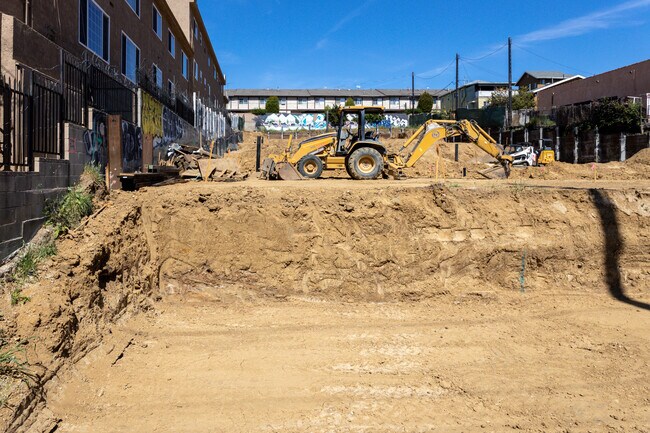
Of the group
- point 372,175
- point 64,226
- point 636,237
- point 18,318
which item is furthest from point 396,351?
point 372,175

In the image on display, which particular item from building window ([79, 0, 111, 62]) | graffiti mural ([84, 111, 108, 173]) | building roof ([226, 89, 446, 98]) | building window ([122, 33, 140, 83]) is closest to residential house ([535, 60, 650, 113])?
building window ([122, 33, 140, 83])

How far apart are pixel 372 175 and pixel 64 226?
9937mm

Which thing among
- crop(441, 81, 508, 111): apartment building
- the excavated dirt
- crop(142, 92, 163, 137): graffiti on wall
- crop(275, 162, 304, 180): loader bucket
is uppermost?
crop(441, 81, 508, 111): apartment building

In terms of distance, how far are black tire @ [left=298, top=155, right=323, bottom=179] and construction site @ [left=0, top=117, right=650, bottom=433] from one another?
600 centimetres

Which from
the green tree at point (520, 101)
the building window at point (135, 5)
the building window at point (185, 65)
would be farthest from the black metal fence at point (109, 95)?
the green tree at point (520, 101)

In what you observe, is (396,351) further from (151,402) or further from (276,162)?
(276,162)

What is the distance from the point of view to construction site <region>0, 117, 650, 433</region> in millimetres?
5387

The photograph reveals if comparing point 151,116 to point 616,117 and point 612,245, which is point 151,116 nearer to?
point 612,245

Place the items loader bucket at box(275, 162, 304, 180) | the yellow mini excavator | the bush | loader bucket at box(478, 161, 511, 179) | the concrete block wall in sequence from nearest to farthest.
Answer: the concrete block wall
the bush
the yellow mini excavator
loader bucket at box(275, 162, 304, 180)
loader bucket at box(478, 161, 511, 179)

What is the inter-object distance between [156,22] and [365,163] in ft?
46.7

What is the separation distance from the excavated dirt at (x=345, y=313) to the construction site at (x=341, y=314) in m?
0.03

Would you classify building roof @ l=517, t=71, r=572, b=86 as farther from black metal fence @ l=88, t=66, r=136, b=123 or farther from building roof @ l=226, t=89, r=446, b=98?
black metal fence @ l=88, t=66, r=136, b=123

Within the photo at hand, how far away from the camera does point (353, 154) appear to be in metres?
15.6

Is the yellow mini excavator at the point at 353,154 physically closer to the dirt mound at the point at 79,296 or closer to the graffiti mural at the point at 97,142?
the graffiti mural at the point at 97,142
